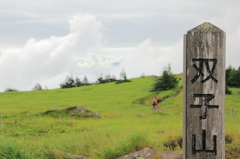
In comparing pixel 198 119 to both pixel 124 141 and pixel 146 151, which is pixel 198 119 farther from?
pixel 124 141

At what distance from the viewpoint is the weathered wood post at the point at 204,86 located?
4.04 metres

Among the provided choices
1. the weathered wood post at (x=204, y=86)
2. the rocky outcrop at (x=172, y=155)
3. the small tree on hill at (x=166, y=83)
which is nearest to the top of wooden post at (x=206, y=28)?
the weathered wood post at (x=204, y=86)

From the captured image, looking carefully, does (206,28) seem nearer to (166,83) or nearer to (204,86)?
(204,86)

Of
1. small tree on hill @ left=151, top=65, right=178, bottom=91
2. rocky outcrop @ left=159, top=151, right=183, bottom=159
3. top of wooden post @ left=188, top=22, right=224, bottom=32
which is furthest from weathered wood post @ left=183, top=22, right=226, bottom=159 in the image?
small tree on hill @ left=151, top=65, right=178, bottom=91

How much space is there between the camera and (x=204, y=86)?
13.3 feet

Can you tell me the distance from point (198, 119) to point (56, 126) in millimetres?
11737

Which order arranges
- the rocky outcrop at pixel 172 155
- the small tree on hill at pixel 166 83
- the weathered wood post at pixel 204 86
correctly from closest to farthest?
1. the weathered wood post at pixel 204 86
2. the rocky outcrop at pixel 172 155
3. the small tree on hill at pixel 166 83

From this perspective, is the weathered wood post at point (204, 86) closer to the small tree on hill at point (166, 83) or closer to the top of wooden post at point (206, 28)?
the top of wooden post at point (206, 28)

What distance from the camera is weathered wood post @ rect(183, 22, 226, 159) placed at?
4.04 meters

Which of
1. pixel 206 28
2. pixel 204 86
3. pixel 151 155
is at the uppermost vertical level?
pixel 206 28

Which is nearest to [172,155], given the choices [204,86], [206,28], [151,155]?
[151,155]

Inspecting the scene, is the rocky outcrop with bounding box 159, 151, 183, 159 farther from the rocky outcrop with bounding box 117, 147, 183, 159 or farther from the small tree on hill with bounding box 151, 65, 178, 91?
the small tree on hill with bounding box 151, 65, 178, 91

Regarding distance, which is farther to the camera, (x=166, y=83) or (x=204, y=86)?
(x=166, y=83)

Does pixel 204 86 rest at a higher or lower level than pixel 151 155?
higher
